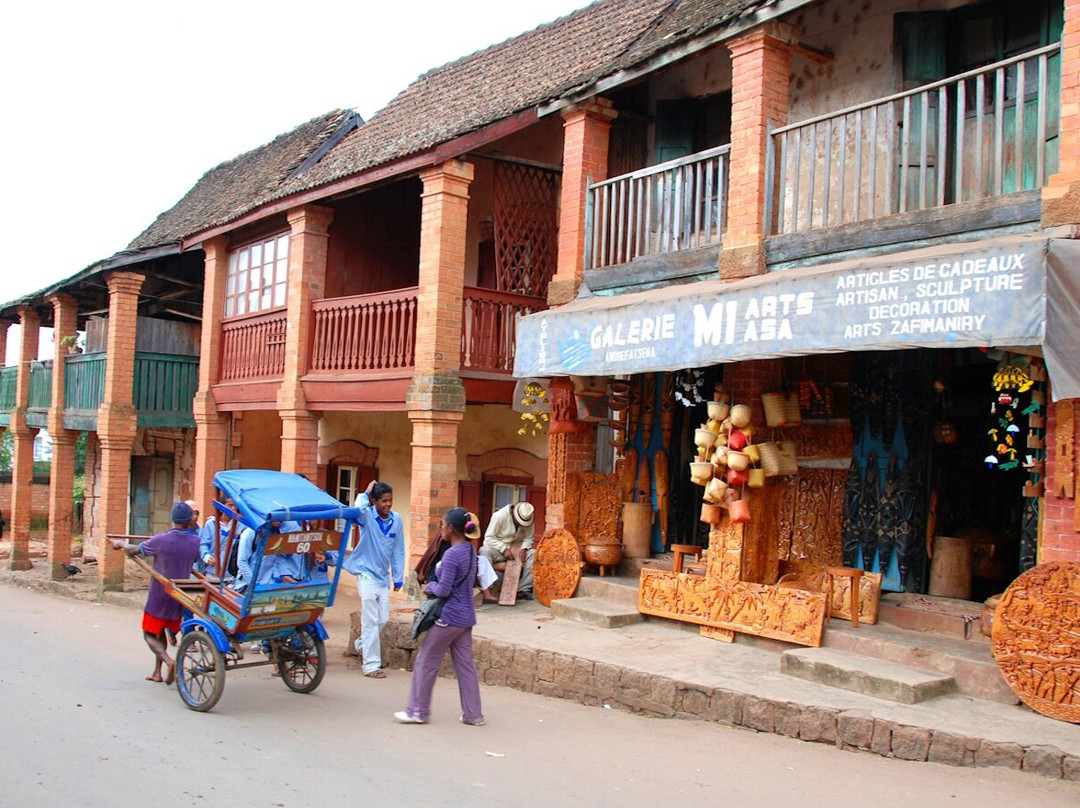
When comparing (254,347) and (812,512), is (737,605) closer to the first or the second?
(812,512)

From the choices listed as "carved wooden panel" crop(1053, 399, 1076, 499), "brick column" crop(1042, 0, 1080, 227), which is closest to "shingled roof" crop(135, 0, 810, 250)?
"brick column" crop(1042, 0, 1080, 227)

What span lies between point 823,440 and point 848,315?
109 inches

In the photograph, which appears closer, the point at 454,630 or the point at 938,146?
the point at 454,630

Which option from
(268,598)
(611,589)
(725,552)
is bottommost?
(611,589)

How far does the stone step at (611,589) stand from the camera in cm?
1027

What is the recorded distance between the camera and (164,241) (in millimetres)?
17797

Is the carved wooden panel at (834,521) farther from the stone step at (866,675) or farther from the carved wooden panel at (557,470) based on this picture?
the carved wooden panel at (557,470)

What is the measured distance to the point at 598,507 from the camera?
11203 millimetres

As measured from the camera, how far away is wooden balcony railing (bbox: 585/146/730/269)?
9.82m

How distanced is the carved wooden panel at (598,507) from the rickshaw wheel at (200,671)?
14.7 ft

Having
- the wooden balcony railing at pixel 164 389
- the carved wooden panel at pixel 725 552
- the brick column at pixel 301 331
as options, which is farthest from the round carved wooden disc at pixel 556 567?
the wooden balcony railing at pixel 164 389

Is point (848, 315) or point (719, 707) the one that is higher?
point (848, 315)

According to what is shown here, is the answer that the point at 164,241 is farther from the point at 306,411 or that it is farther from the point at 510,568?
the point at 510,568

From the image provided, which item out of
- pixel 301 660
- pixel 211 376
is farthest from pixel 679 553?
pixel 211 376
